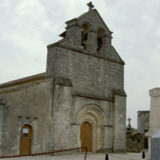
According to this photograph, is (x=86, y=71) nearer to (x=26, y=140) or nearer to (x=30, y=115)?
(x=30, y=115)

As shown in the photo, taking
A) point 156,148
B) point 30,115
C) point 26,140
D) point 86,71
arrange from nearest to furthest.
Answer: point 156,148 → point 26,140 → point 30,115 → point 86,71

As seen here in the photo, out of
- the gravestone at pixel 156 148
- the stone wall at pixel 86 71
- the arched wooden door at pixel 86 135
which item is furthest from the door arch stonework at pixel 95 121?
the gravestone at pixel 156 148

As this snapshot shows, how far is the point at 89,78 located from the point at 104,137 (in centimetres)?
428

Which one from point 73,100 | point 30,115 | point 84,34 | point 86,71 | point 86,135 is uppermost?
point 84,34

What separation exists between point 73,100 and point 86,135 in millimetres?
2922

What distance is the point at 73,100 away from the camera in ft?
59.8

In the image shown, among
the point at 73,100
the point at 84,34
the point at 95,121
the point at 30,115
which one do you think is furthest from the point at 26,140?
the point at 84,34

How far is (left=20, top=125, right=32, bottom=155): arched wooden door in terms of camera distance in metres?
17.0

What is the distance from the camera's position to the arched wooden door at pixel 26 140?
55.6ft

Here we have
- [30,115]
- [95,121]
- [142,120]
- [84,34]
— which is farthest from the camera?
[142,120]

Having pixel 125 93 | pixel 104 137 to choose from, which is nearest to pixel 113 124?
pixel 104 137

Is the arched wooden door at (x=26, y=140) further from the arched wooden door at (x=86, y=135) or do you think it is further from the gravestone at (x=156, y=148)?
the gravestone at (x=156, y=148)

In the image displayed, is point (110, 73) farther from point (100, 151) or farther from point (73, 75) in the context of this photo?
point (100, 151)

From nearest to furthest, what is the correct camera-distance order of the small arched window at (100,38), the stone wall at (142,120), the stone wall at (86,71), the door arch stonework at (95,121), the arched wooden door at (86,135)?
the stone wall at (86,71), the arched wooden door at (86,135), the door arch stonework at (95,121), the small arched window at (100,38), the stone wall at (142,120)
